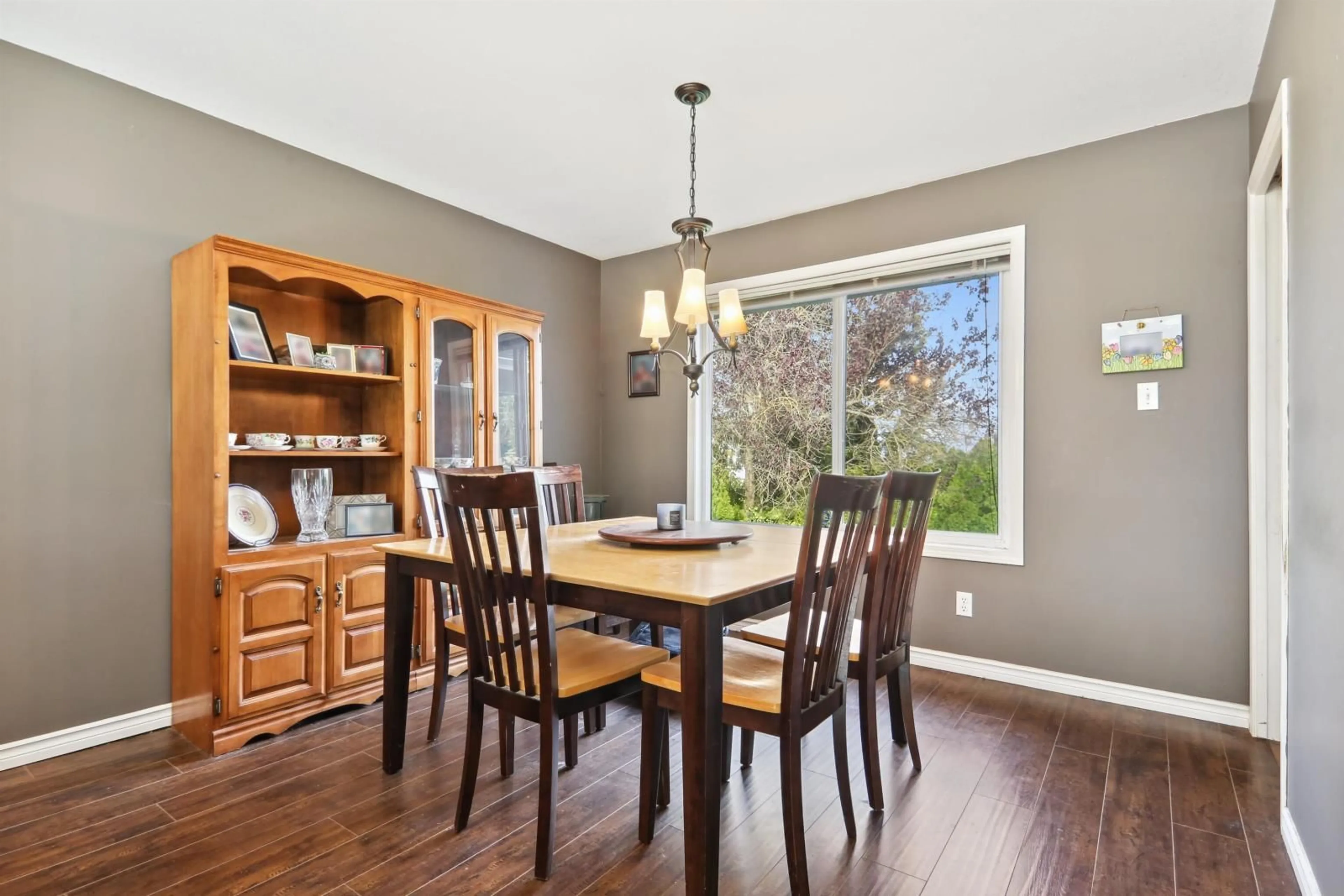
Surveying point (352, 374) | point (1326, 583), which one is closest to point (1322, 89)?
point (1326, 583)

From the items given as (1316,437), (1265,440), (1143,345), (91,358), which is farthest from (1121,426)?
(91,358)

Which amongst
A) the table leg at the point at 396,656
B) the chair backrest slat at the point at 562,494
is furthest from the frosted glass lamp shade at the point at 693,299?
the table leg at the point at 396,656

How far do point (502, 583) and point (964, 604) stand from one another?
245cm

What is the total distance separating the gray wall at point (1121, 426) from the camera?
102 inches

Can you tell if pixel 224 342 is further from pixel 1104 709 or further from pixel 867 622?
pixel 1104 709

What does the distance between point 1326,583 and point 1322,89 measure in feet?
3.75

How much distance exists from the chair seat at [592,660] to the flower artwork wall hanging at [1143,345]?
232 centimetres

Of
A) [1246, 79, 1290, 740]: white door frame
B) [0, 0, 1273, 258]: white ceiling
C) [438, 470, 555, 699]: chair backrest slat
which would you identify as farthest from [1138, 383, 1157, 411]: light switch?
[438, 470, 555, 699]: chair backrest slat

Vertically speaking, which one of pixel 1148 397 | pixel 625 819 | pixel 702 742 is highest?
pixel 1148 397

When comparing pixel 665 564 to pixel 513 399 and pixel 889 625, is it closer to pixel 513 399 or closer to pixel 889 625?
pixel 889 625

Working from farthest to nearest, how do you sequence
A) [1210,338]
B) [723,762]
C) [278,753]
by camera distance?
[1210,338], [278,753], [723,762]

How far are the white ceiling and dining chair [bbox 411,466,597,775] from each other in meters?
1.47

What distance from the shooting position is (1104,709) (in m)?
2.72

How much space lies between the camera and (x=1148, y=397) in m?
2.75
